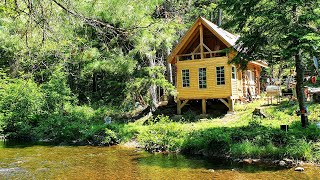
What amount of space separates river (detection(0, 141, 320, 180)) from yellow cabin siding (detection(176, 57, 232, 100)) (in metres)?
6.44

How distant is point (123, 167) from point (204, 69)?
978cm

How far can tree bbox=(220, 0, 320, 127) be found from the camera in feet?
32.4

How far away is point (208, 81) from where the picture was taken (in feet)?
59.5

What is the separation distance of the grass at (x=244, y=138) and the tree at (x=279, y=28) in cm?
133

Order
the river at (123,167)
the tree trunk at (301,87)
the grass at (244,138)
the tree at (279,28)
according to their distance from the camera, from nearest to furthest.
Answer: the river at (123,167) → the tree at (279,28) → the grass at (244,138) → the tree trunk at (301,87)

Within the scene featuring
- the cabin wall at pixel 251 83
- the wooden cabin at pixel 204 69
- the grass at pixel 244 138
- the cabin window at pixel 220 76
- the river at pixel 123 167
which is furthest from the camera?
the cabin wall at pixel 251 83

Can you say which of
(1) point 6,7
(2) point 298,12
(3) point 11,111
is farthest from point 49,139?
(1) point 6,7

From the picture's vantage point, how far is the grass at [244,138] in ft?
32.9

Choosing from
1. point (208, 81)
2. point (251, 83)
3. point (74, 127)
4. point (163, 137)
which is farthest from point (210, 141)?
point (251, 83)

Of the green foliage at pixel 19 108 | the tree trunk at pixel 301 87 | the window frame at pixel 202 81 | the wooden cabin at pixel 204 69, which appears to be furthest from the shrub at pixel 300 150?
the green foliage at pixel 19 108

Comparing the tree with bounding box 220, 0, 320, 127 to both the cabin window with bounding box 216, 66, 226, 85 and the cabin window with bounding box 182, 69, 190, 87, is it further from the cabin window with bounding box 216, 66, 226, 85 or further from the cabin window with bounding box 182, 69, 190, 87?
the cabin window with bounding box 182, 69, 190, 87

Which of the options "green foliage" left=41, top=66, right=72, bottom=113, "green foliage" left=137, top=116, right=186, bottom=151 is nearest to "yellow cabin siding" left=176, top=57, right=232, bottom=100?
"green foliage" left=137, top=116, right=186, bottom=151

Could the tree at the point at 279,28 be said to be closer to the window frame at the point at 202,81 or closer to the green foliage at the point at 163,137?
the green foliage at the point at 163,137

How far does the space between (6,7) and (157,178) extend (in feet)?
19.4
